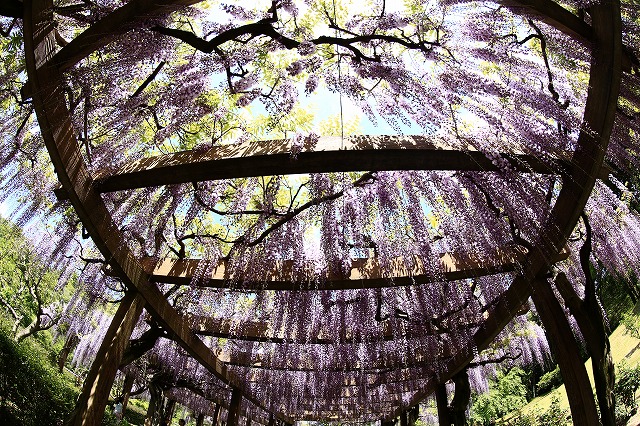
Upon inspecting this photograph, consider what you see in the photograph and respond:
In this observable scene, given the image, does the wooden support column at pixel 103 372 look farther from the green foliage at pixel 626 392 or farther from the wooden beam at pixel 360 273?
the green foliage at pixel 626 392

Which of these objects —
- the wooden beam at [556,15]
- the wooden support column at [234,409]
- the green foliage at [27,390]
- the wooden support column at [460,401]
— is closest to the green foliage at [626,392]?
the wooden support column at [460,401]

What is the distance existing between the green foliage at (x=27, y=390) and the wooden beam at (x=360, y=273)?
418 centimetres

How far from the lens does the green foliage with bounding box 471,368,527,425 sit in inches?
483

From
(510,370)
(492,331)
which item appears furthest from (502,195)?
(510,370)

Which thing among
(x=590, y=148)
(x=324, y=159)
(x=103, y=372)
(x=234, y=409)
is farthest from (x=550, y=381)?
(x=324, y=159)

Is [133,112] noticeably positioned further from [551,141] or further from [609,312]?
[609,312]

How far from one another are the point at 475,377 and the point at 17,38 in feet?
29.4

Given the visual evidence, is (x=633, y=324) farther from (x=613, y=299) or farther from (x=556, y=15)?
(x=556, y=15)

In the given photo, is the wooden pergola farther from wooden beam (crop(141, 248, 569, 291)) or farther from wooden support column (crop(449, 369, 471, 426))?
wooden support column (crop(449, 369, 471, 426))

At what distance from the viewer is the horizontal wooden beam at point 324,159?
2.55 metres

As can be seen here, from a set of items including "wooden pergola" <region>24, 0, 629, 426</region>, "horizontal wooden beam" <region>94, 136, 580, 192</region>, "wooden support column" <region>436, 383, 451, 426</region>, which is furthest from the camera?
"wooden support column" <region>436, 383, 451, 426</region>

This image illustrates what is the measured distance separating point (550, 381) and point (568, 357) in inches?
446

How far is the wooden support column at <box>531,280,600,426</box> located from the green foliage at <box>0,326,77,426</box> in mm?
6803

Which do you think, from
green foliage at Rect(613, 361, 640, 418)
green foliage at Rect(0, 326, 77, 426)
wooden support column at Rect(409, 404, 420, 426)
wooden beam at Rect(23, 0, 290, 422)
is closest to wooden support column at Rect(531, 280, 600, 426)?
wooden beam at Rect(23, 0, 290, 422)
